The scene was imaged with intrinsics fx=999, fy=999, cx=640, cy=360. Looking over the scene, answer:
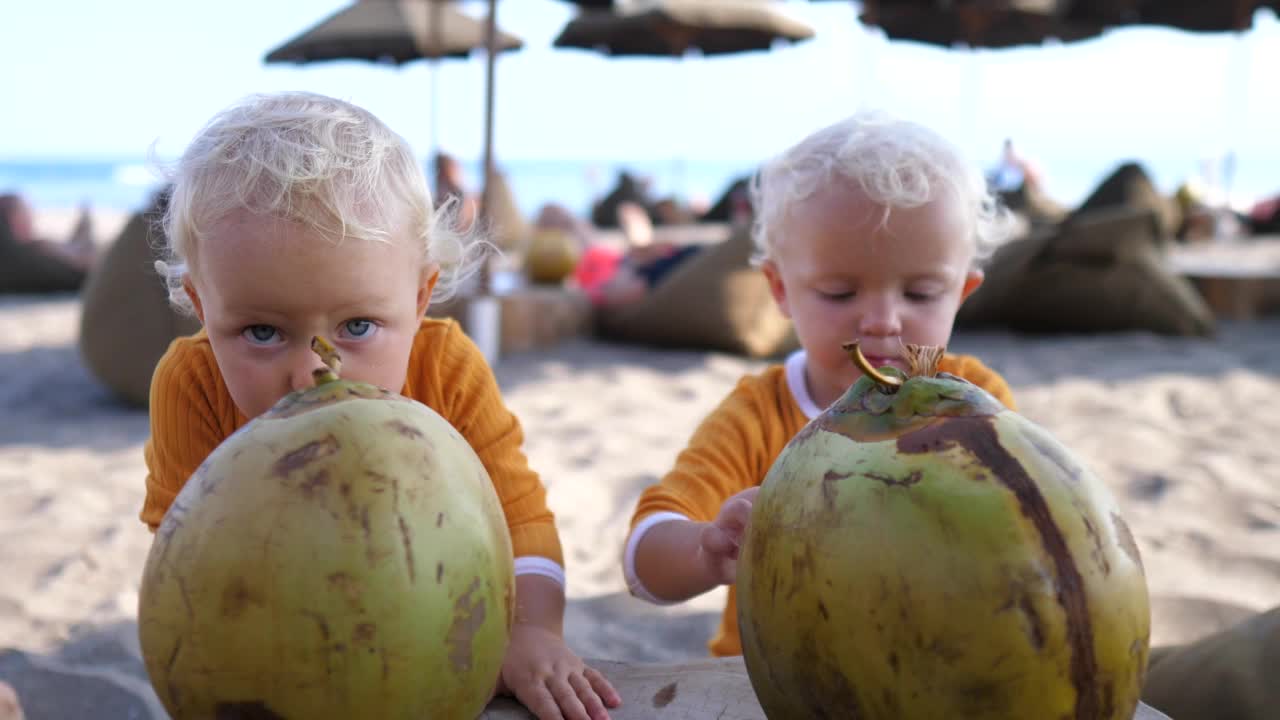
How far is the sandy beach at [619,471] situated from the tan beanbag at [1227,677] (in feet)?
1.81

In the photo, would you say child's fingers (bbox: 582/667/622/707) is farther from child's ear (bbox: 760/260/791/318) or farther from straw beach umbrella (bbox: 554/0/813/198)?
straw beach umbrella (bbox: 554/0/813/198)

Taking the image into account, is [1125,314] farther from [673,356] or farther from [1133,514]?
[1133,514]

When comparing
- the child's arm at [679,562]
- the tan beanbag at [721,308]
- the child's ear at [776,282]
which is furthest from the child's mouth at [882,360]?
the tan beanbag at [721,308]

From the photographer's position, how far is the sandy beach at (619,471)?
2.19 m

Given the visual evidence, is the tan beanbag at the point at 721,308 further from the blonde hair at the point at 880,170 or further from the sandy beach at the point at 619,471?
the blonde hair at the point at 880,170

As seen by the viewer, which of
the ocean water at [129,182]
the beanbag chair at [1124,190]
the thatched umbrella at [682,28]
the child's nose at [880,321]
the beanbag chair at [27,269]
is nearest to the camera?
the child's nose at [880,321]

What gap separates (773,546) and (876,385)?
18cm

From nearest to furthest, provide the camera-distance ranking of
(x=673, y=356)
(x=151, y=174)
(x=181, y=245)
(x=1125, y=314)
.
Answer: (x=181, y=245) < (x=151, y=174) < (x=673, y=356) < (x=1125, y=314)

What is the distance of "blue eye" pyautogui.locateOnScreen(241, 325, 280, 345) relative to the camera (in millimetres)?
1317

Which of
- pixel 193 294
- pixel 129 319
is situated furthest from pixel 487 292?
pixel 193 294

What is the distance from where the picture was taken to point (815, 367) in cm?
190

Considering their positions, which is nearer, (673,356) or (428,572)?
(428,572)

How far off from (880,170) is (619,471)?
6.61ft

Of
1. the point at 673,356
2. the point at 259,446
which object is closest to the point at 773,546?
the point at 259,446
